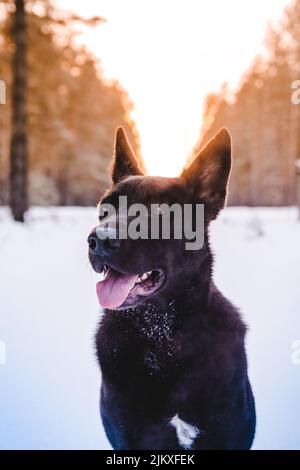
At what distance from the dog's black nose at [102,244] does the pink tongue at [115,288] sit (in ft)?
0.68

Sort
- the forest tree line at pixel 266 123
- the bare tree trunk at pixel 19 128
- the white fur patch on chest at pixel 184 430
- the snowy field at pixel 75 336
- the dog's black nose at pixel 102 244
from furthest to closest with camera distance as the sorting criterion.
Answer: the forest tree line at pixel 266 123 < the bare tree trunk at pixel 19 128 < the snowy field at pixel 75 336 < the white fur patch on chest at pixel 184 430 < the dog's black nose at pixel 102 244

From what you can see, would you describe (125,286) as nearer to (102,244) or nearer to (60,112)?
(102,244)

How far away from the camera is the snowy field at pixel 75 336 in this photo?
8.47 feet

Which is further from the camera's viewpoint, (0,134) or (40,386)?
(0,134)

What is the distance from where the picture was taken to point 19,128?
180 inches

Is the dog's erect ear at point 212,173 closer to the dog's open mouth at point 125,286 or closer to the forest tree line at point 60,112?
the dog's open mouth at point 125,286

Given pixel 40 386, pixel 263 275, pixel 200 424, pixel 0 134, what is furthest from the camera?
pixel 0 134

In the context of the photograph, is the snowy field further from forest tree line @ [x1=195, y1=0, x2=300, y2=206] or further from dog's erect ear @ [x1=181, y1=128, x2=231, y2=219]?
forest tree line @ [x1=195, y1=0, x2=300, y2=206]

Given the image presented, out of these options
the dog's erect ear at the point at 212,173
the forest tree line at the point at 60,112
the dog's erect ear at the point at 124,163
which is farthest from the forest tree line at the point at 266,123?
the dog's erect ear at the point at 212,173

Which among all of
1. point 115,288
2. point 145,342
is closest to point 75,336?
point 145,342

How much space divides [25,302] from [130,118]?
5.01ft

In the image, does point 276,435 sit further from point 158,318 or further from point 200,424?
point 158,318

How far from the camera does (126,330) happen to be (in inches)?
90.9

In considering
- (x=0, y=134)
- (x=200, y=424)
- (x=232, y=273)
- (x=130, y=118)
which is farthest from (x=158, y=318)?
(x=0, y=134)
